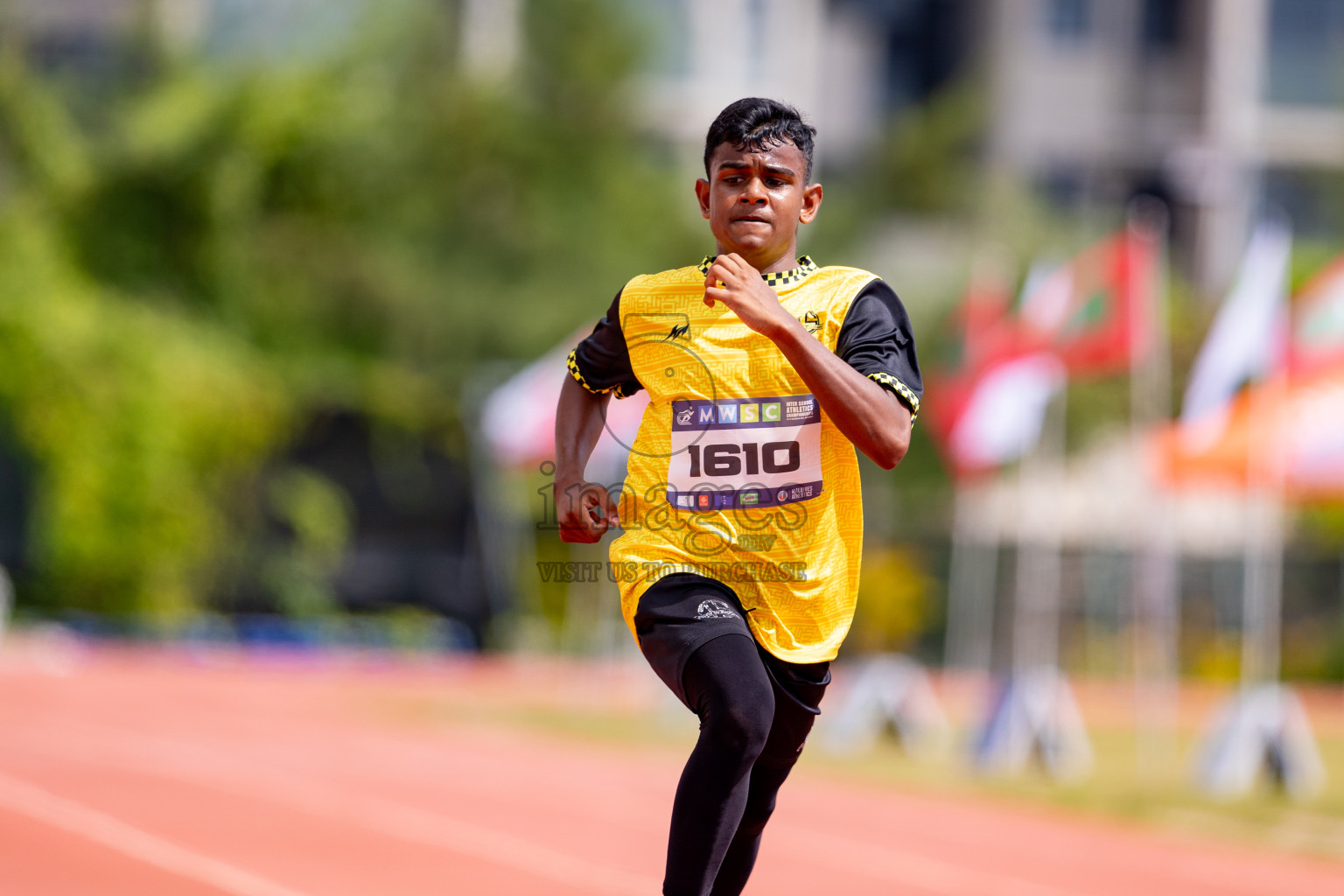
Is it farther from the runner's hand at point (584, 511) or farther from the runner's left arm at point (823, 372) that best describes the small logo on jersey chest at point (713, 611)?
the runner's left arm at point (823, 372)

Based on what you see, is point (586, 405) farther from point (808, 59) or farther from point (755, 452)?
point (808, 59)

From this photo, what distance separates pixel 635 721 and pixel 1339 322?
7920 millimetres

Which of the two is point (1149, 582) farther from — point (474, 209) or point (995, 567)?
point (474, 209)

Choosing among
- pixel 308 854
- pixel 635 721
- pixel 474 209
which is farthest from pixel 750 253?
pixel 474 209

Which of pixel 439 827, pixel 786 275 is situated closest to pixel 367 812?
pixel 439 827

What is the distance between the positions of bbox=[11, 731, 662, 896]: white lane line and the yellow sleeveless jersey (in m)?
3.22

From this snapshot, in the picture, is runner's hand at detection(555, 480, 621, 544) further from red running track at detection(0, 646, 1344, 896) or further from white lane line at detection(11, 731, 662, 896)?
white lane line at detection(11, 731, 662, 896)

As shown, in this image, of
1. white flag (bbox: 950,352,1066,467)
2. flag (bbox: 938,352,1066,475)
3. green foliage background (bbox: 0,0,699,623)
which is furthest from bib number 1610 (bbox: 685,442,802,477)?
green foliage background (bbox: 0,0,699,623)

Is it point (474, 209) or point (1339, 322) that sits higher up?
point (474, 209)

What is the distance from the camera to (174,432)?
23938 millimetres

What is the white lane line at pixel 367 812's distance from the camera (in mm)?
7199

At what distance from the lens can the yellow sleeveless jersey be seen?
12.2ft

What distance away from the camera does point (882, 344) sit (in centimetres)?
366

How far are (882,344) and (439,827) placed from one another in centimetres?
552
